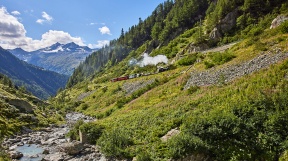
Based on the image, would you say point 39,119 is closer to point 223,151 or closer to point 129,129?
point 129,129

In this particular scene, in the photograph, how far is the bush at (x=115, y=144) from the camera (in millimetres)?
26016

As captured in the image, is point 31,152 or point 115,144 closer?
point 115,144

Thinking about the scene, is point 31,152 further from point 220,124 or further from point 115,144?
point 220,124

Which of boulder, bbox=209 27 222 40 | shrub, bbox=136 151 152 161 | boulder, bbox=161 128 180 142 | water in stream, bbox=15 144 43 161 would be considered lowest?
shrub, bbox=136 151 152 161

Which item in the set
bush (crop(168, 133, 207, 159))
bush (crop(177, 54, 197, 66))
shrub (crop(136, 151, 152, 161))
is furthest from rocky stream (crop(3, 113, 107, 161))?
bush (crop(177, 54, 197, 66))

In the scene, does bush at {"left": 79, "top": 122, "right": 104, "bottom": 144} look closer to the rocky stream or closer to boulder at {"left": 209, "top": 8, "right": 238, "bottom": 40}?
the rocky stream

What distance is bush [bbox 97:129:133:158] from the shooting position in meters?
26.0

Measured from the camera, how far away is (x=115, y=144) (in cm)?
2748

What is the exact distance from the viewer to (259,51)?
139 feet

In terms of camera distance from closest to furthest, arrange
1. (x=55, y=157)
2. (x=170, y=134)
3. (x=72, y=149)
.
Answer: (x=170, y=134), (x=55, y=157), (x=72, y=149)

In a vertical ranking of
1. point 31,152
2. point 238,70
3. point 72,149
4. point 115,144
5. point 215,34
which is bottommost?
point 31,152

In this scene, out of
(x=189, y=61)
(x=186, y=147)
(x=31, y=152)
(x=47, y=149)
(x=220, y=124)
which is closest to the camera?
(x=186, y=147)

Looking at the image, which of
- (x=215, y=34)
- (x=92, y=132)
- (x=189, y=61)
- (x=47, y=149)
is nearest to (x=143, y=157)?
(x=92, y=132)

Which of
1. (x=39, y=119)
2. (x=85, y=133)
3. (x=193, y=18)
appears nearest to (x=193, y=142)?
(x=85, y=133)
